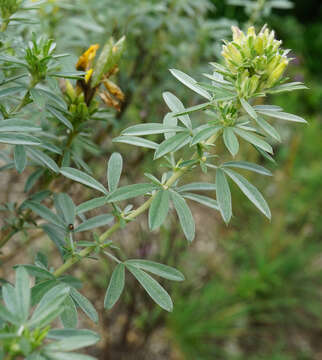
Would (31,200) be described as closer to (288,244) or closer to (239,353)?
(239,353)

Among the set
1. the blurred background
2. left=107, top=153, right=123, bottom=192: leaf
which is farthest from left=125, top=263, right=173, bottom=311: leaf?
the blurred background

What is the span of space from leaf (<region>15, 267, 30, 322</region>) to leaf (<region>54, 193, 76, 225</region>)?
0.21 metres

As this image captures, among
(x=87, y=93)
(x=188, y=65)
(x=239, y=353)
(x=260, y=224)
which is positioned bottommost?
(x=239, y=353)

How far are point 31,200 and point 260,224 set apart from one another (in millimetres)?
2139

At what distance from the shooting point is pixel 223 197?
554 mm

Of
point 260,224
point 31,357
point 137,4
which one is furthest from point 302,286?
point 31,357

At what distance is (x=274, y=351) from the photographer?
207 cm

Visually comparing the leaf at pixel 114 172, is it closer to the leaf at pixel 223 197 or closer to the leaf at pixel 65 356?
the leaf at pixel 223 197

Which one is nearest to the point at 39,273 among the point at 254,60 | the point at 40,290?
the point at 40,290

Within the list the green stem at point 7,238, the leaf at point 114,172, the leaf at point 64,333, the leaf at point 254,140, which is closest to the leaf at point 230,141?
the leaf at point 254,140

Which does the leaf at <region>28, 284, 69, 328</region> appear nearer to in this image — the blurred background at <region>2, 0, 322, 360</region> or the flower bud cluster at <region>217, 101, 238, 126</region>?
the flower bud cluster at <region>217, 101, 238, 126</region>

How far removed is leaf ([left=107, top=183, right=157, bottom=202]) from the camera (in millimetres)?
544

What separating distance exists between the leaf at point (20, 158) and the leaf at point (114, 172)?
0.37ft

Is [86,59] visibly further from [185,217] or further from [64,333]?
[64,333]
